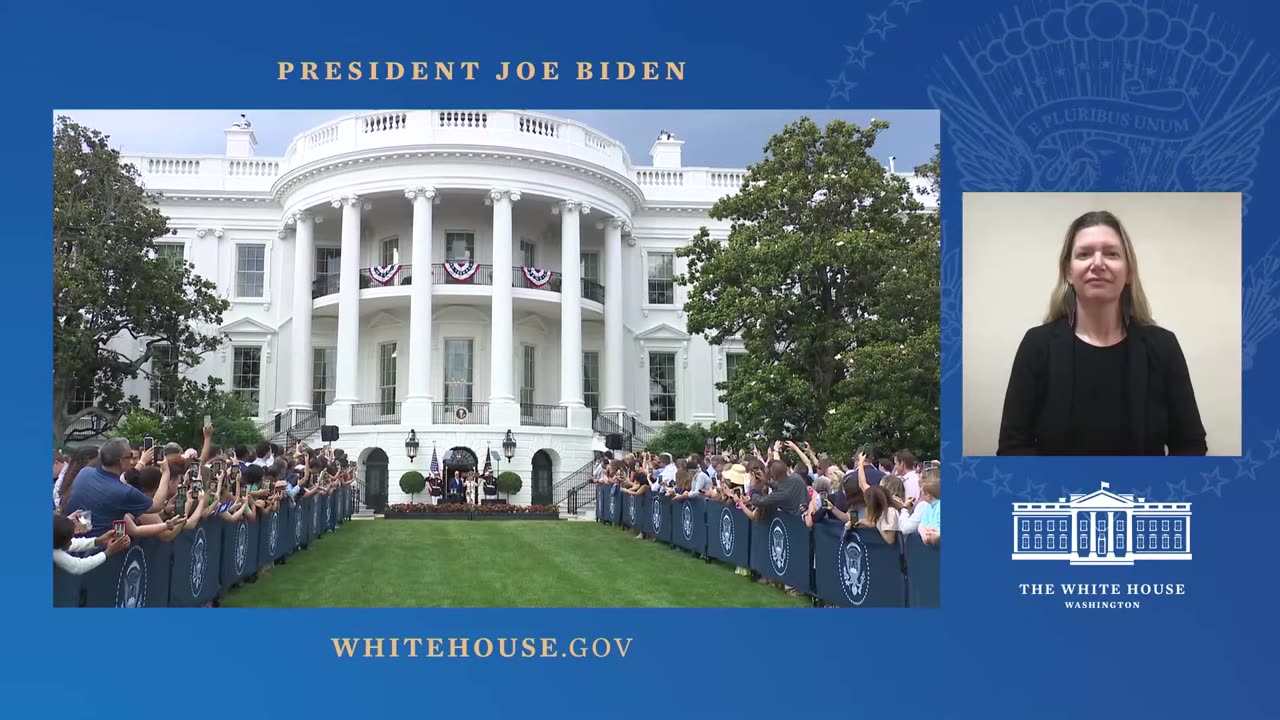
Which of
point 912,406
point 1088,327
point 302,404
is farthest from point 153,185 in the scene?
point 1088,327

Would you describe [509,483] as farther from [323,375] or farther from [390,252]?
[390,252]

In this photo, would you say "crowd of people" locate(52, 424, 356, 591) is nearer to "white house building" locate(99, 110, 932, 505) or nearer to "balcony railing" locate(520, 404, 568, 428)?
"white house building" locate(99, 110, 932, 505)

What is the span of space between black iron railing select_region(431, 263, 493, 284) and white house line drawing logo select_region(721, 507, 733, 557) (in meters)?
6.31

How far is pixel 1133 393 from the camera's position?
7.59 meters

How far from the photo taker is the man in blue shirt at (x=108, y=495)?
655cm

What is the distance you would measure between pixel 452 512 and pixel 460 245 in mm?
5501

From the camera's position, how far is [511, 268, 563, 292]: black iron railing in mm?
14625

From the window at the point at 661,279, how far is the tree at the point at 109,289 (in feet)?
17.8

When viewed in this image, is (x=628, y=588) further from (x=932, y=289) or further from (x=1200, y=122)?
(x=1200, y=122)

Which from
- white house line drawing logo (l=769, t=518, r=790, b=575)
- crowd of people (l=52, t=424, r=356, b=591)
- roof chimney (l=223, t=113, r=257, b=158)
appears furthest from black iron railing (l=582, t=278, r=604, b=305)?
crowd of people (l=52, t=424, r=356, b=591)

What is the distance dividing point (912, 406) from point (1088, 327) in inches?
58.7

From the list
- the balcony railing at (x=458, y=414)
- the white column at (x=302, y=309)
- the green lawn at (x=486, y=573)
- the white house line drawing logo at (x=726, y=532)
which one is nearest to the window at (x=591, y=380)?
the balcony railing at (x=458, y=414)

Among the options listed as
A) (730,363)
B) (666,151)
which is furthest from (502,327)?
(666,151)

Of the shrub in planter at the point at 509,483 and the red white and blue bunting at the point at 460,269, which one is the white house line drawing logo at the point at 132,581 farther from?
the red white and blue bunting at the point at 460,269
